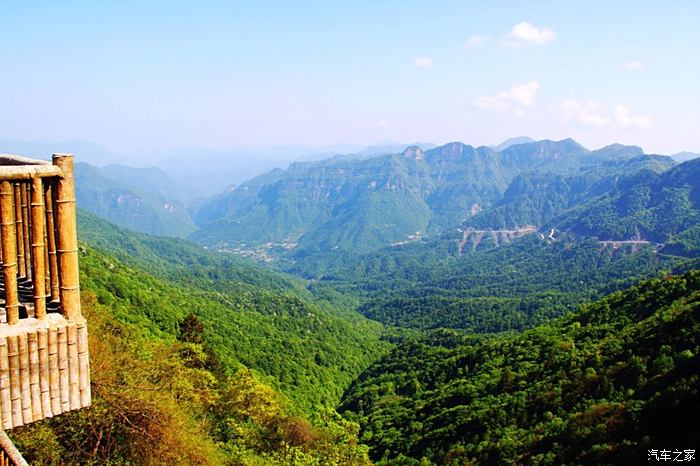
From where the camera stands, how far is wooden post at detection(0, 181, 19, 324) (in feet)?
21.5

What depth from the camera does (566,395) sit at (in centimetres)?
3888

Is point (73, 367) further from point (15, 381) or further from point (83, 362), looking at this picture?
point (15, 381)

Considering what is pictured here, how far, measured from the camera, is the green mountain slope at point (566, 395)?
90.7 ft

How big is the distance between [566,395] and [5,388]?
40.5 meters

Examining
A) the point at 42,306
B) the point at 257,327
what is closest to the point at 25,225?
the point at 42,306

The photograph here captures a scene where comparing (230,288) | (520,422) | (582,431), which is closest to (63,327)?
(582,431)

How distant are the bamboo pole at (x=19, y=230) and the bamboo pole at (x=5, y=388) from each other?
191cm

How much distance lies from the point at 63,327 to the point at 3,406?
1243 millimetres

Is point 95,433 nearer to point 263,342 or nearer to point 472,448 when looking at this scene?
point 472,448

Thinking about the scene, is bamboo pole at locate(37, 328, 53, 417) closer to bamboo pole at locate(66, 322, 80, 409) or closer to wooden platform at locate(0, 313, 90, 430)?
wooden platform at locate(0, 313, 90, 430)

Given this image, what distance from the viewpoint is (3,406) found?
674 cm

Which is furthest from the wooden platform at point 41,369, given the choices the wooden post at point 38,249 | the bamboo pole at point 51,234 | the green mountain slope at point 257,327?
the green mountain slope at point 257,327

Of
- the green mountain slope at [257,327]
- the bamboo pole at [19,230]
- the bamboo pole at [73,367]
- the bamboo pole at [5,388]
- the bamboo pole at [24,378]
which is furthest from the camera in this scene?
the green mountain slope at [257,327]

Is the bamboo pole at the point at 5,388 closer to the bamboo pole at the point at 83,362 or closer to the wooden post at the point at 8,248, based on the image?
the wooden post at the point at 8,248
